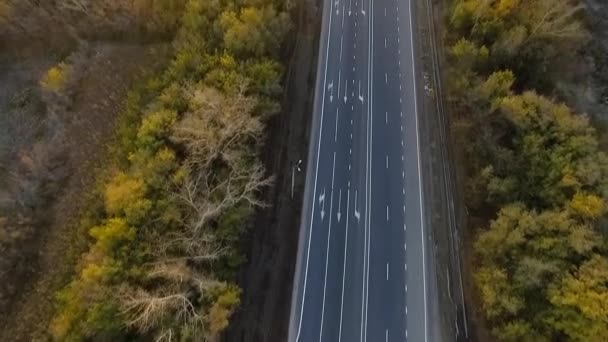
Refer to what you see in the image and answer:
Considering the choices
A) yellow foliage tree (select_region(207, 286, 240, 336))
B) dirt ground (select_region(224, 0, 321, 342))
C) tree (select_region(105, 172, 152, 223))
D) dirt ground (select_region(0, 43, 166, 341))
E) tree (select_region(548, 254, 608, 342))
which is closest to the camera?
tree (select_region(548, 254, 608, 342))

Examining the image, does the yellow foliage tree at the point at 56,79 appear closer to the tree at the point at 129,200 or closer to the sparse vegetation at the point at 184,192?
the sparse vegetation at the point at 184,192

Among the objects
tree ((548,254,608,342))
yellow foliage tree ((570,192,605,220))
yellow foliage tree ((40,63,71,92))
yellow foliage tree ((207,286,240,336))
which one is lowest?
yellow foliage tree ((207,286,240,336))

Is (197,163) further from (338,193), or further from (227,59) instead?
(338,193)

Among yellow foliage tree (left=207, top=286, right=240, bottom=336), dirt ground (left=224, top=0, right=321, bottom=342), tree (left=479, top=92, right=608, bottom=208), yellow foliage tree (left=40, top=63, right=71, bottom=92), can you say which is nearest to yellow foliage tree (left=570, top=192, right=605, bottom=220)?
tree (left=479, top=92, right=608, bottom=208)

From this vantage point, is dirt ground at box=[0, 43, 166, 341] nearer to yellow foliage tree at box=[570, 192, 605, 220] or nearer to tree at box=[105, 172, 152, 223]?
tree at box=[105, 172, 152, 223]

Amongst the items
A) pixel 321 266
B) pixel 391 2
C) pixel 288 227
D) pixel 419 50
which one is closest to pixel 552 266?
pixel 321 266

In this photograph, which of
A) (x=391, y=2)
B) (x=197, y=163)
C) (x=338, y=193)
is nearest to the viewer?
(x=197, y=163)

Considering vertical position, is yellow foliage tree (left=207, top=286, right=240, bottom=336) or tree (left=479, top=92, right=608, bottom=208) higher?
tree (left=479, top=92, right=608, bottom=208)
